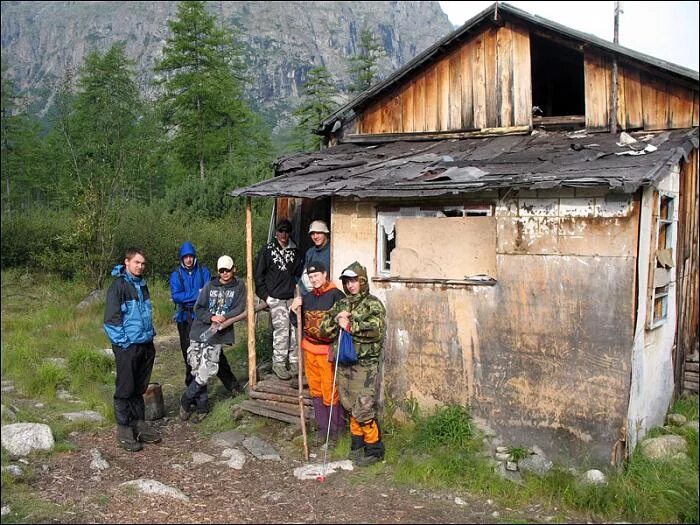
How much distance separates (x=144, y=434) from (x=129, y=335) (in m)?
1.26

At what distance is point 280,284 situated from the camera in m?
8.11

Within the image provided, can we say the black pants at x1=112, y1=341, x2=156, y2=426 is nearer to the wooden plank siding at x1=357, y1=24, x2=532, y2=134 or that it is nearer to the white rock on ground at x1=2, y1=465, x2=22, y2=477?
the white rock on ground at x1=2, y1=465, x2=22, y2=477

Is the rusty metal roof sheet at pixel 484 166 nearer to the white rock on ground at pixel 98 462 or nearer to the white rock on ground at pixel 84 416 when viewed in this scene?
the white rock on ground at pixel 98 462

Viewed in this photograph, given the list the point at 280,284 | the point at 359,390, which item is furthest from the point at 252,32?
the point at 359,390

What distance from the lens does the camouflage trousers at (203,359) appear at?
25.5 ft

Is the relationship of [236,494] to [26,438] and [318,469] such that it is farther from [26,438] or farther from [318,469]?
[26,438]

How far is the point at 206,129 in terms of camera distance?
94.2ft

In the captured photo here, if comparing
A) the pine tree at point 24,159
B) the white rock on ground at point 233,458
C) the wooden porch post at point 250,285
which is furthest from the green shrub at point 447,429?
the pine tree at point 24,159

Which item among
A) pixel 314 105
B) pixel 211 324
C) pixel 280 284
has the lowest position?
pixel 211 324

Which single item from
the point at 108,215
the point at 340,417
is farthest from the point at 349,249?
the point at 108,215

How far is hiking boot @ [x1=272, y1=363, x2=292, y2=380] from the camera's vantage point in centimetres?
816

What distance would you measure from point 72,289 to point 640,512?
46.3ft

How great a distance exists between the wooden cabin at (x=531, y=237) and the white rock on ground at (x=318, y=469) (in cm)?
111

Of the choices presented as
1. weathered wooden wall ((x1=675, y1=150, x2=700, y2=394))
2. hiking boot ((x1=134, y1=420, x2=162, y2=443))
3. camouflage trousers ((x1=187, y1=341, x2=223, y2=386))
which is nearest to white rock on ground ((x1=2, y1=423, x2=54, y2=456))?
hiking boot ((x1=134, y1=420, x2=162, y2=443))
